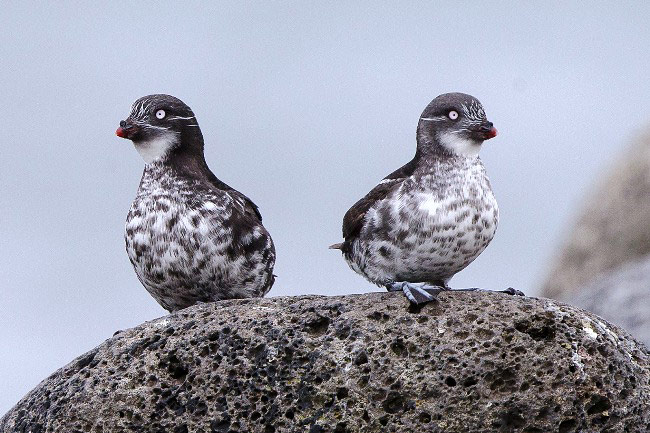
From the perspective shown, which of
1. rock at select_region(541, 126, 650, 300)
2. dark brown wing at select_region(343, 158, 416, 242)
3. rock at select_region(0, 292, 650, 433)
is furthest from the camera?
rock at select_region(541, 126, 650, 300)

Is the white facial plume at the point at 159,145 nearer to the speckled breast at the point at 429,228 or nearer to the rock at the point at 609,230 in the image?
the speckled breast at the point at 429,228

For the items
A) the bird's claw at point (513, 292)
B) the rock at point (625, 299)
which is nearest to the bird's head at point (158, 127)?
the bird's claw at point (513, 292)

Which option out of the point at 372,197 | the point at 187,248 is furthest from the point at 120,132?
the point at 372,197

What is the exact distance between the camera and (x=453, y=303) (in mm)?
12328

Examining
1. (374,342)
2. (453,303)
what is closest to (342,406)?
(374,342)

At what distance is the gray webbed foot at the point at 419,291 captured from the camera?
12.3m

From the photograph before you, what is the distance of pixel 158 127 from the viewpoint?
14.0m

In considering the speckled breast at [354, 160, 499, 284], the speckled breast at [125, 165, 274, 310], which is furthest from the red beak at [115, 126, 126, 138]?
the speckled breast at [354, 160, 499, 284]

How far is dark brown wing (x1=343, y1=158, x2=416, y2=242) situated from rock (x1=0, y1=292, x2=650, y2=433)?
1.17m

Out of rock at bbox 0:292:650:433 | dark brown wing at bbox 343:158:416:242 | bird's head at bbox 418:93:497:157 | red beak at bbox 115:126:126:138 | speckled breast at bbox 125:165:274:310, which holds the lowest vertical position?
rock at bbox 0:292:650:433

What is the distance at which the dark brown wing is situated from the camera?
13477mm

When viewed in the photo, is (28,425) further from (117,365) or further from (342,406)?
(342,406)

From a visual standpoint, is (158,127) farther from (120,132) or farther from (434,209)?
(434,209)

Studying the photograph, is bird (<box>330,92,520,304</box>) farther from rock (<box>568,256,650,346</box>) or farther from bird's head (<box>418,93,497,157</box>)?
rock (<box>568,256,650,346</box>)
